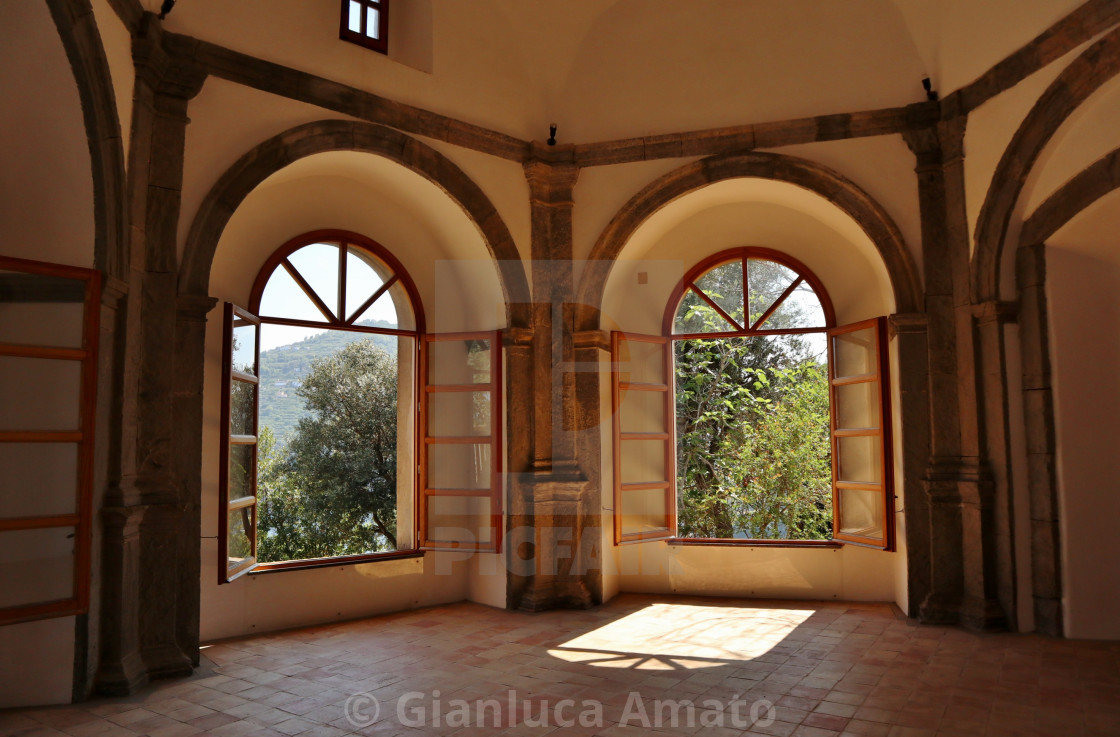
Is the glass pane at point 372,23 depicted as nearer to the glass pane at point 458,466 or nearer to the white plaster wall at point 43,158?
the white plaster wall at point 43,158

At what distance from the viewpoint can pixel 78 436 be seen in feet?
12.6

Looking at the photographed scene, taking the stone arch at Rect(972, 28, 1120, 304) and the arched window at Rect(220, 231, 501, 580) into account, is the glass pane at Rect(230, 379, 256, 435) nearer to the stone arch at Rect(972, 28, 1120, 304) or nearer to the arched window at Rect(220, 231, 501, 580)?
the arched window at Rect(220, 231, 501, 580)

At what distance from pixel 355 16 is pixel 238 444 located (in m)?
3.11

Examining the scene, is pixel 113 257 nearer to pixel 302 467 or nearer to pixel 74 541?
pixel 74 541

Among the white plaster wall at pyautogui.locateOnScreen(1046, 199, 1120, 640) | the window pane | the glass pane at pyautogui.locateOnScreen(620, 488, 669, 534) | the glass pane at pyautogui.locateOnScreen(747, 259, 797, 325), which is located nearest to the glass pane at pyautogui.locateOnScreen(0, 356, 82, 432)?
the window pane

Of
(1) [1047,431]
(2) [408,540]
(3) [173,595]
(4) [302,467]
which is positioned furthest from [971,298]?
(4) [302,467]

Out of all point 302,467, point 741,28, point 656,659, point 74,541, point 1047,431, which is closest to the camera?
point 74,541

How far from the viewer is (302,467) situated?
31.1 feet

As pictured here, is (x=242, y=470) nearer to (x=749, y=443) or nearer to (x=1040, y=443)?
(x=1040, y=443)

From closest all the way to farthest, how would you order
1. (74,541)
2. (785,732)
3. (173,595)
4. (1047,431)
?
(785,732) < (74,541) < (173,595) < (1047,431)

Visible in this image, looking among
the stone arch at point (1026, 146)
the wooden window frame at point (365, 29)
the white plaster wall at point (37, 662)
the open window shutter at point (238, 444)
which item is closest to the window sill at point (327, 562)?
the open window shutter at point (238, 444)

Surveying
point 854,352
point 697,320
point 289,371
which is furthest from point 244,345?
point 697,320

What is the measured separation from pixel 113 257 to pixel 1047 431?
5.71 m

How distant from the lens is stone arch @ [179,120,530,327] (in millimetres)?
4664
